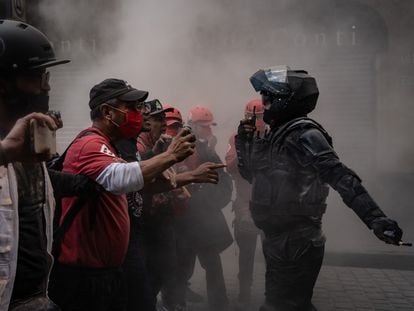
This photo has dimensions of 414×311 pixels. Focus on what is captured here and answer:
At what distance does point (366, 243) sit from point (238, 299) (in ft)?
9.63

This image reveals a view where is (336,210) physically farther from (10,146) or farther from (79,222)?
(10,146)

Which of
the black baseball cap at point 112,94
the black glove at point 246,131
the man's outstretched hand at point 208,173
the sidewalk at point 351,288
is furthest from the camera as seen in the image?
the sidewalk at point 351,288

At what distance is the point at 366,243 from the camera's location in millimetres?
7422

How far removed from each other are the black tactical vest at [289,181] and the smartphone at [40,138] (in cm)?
196

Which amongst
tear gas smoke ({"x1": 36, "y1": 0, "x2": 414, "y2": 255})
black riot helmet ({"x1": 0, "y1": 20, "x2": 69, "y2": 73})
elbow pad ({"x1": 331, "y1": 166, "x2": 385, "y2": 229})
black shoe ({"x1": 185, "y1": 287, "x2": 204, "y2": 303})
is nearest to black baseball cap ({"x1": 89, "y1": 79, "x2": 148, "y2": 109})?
black riot helmet ({"x1": 0, "y1": 20, "x2": 69, "y2": 73})

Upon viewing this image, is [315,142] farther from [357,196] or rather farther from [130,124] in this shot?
[130,124]

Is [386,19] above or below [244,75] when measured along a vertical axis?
above

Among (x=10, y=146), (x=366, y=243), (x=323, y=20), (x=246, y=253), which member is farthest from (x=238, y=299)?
(x=323, y=20)

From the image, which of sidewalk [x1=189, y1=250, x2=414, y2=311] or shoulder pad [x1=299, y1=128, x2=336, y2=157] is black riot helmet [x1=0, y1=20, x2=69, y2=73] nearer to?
shoulder pad [x1=299, y1=128, x2=336, y2=157]

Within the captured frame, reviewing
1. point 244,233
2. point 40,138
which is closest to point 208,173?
point 40,138

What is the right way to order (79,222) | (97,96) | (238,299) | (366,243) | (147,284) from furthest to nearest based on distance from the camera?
(366,243) < (238,299) < (147,284) < (97,96) < (79,222)

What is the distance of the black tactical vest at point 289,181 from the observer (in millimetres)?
3244

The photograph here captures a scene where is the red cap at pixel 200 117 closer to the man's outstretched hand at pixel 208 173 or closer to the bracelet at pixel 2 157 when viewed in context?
the man's outstretched hand at pixel 208 173

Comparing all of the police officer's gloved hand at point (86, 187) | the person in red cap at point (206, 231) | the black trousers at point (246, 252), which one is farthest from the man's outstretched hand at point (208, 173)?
the black trousers at point (246, 252)
